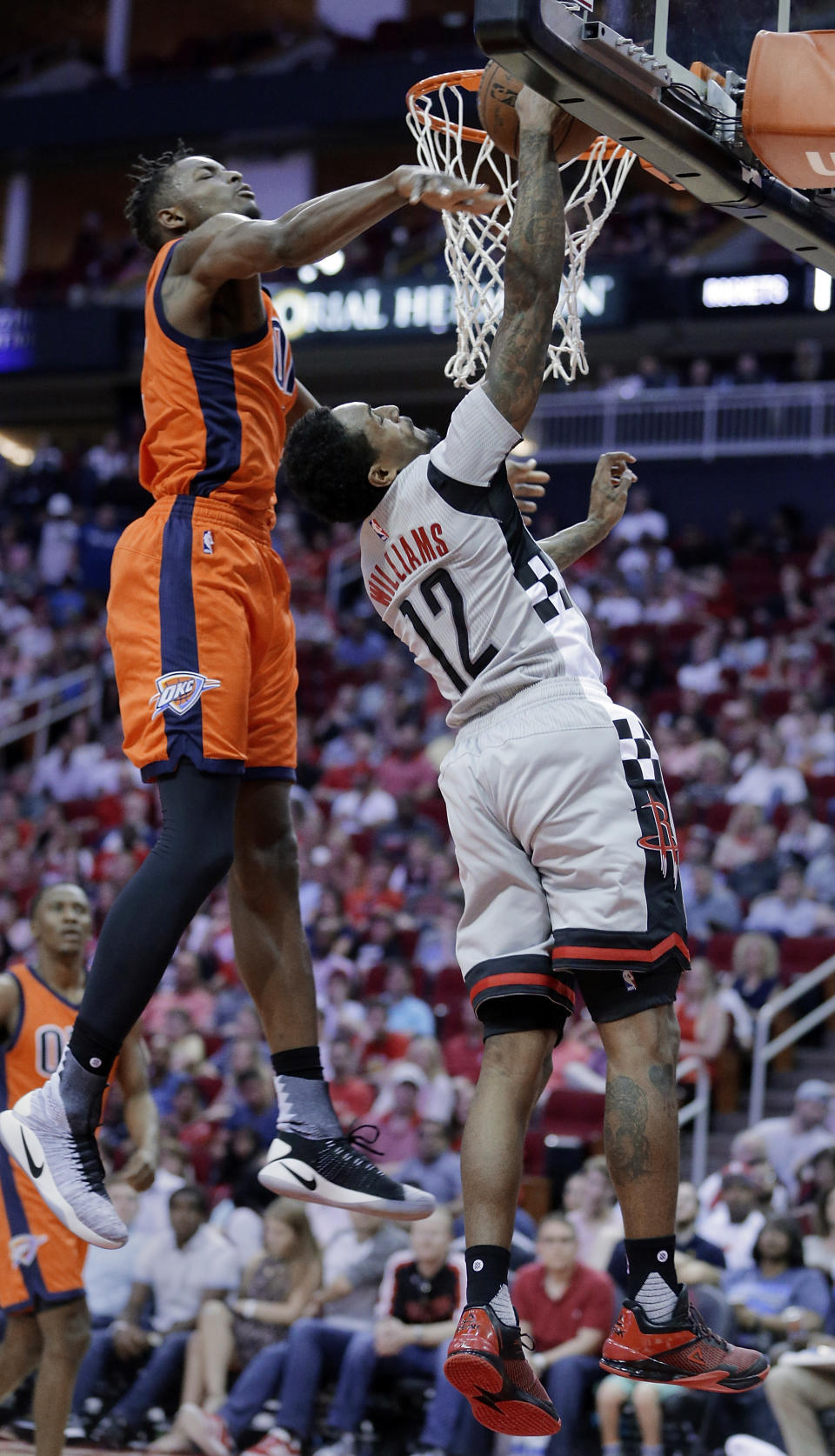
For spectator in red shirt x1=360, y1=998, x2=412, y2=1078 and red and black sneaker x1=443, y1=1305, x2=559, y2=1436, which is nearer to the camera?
red and black sneaker x1=443, y1=1305, x2=559, y2=1436

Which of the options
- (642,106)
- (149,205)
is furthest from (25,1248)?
(642,106)

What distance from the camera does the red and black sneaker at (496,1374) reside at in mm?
3834

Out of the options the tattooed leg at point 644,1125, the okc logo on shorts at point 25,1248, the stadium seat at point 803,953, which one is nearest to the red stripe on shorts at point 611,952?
the tattooed leg at point 644,1125

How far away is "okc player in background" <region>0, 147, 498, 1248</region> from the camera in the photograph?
4121 millimetres

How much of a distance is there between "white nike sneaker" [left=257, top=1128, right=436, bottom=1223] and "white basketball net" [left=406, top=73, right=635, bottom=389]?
6.65 ft

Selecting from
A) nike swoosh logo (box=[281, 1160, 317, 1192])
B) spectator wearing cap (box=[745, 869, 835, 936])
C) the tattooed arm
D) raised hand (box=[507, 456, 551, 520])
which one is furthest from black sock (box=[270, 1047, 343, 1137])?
spectator wearing cap (box=[745, 869, 835, 936])

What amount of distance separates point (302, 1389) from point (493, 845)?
5036 millimetres

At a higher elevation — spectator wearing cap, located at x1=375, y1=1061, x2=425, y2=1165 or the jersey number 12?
the jersey number 12

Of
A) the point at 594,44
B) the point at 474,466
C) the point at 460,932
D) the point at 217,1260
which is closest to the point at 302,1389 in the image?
the point at 217,1260

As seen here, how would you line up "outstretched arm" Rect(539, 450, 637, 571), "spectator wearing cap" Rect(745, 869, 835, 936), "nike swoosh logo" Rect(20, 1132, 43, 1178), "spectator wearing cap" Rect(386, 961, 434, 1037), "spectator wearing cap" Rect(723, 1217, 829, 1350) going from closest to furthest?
"nike swoosh logo" Rect(20, 1132, 43, 1178)
"outstretched arm" Rect(539, 450, 637, 571)
"spectator wearing cap" Rect(723, 1217, 829, 1350)
"spectator wearing cap" Rect(386, 961, 434, 1037)
"spectator wearing cap" Rect(745, 869, 835, 936)

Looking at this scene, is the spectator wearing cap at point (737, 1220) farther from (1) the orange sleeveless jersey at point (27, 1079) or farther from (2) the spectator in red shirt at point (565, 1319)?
(1) the orange sleeveless jersey at point (27, 1079)

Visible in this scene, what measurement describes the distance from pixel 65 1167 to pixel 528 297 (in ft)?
7.34

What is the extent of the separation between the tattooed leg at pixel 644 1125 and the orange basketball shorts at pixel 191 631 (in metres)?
1.10

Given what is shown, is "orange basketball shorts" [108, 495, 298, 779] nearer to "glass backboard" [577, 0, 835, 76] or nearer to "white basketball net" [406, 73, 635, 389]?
"white basketball net" [406, 73, 635, 389]
